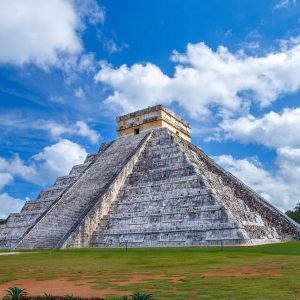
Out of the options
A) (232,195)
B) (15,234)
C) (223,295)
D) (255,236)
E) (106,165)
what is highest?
(106,165)

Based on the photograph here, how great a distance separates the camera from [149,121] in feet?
81.4

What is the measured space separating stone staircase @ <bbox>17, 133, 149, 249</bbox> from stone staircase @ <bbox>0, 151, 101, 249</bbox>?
8 centimetres

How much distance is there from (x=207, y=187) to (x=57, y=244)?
22.6ft

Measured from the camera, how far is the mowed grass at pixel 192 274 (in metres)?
5.80

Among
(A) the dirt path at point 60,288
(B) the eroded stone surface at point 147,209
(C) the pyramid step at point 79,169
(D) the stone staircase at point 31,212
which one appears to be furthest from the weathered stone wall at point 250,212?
(A) the dirt path at point 60,288

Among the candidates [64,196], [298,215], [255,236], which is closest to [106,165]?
[64,196]

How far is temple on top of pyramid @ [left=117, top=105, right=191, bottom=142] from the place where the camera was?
24.6 metres

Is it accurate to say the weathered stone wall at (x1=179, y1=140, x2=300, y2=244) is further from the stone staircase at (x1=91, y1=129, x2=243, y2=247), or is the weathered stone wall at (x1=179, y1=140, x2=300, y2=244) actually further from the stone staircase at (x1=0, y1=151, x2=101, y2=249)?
the stone staircase at (x1=0, y1=151, x2=101, y2=249)

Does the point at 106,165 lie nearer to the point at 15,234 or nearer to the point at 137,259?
the point at 15,234

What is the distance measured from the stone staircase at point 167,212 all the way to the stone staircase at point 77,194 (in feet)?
4.80

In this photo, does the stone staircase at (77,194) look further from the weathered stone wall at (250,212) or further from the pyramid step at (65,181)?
the weathered stone wall at (250,212)

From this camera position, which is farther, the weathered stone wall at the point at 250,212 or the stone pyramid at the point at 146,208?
the weathered stone wall at the point at 250,212

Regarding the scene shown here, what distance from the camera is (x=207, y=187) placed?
632 inches

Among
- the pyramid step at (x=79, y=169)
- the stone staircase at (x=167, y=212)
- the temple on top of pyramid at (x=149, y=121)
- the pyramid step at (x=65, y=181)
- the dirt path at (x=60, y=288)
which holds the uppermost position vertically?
the temple on top of pyramid at (x=149, y=121)
